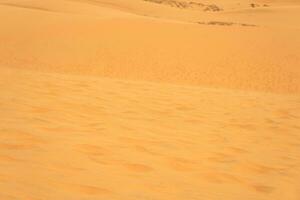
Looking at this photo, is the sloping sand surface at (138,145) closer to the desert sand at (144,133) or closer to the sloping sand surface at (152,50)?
the desert sand at (144,133)

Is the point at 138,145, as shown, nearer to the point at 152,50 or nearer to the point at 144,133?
the point at 144,133

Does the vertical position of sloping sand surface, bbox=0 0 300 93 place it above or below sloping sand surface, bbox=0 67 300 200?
above

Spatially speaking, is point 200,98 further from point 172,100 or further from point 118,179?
point 118,179

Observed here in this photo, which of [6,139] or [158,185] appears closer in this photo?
[158,185]

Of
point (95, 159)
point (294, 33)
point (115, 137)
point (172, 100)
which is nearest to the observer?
point (95, 159)

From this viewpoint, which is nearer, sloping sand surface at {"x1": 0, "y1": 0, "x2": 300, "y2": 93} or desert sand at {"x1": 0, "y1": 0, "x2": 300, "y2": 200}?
desert sand at {"x1": 0, "y1": 0, "x2": 300, "y2": 200}

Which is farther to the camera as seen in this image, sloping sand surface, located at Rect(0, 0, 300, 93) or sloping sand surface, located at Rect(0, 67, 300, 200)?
sloping sand surface, located at Rect(0, 0, 300, 93)

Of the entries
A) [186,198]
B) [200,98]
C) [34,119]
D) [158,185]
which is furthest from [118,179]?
[200,98]

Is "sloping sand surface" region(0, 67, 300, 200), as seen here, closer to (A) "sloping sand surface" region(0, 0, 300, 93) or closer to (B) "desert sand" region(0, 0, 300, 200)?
(B) "desert sand" region(0, 0, 300, 200)

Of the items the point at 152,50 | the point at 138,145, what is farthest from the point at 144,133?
the point at 152,50

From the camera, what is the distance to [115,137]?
4.69 m

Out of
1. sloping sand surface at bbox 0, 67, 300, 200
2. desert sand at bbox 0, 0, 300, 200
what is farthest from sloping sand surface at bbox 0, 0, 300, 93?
sloping sand surface at bbox 0, 67, 300, 200

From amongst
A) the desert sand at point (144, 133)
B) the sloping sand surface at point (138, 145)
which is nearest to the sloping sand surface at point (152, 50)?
the desert sand at point (144, 133)

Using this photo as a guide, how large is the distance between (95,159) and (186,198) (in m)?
0.92
